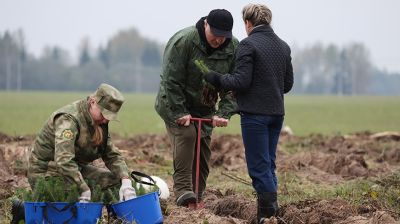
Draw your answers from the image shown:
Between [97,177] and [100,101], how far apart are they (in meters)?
0.83

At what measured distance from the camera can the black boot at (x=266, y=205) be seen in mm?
7285

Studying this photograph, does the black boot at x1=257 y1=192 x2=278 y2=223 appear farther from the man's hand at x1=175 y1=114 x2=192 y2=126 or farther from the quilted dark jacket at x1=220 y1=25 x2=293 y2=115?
the man's hand at x1=175 y1=114 x2=192 y2=126

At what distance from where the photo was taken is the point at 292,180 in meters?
11.4

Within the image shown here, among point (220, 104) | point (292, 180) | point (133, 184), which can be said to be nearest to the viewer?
point (133, 184)

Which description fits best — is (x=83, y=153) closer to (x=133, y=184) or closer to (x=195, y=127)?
(x=133, y=184)

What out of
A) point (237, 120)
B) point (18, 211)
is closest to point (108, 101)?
point (18, 211)

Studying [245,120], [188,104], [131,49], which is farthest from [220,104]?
[131,49]

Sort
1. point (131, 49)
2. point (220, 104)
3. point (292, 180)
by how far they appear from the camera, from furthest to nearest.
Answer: point (131, 49) < point (292, 180) < point (220, 104)

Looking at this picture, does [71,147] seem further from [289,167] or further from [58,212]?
[289,167]

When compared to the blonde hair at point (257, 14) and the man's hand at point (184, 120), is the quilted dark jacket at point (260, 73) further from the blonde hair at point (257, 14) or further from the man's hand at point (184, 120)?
the man's hand at point (184, 120)

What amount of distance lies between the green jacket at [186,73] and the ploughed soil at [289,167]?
92 centimetres

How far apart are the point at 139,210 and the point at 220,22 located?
2052 mm

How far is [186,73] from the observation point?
320 inches

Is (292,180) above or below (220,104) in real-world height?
below
